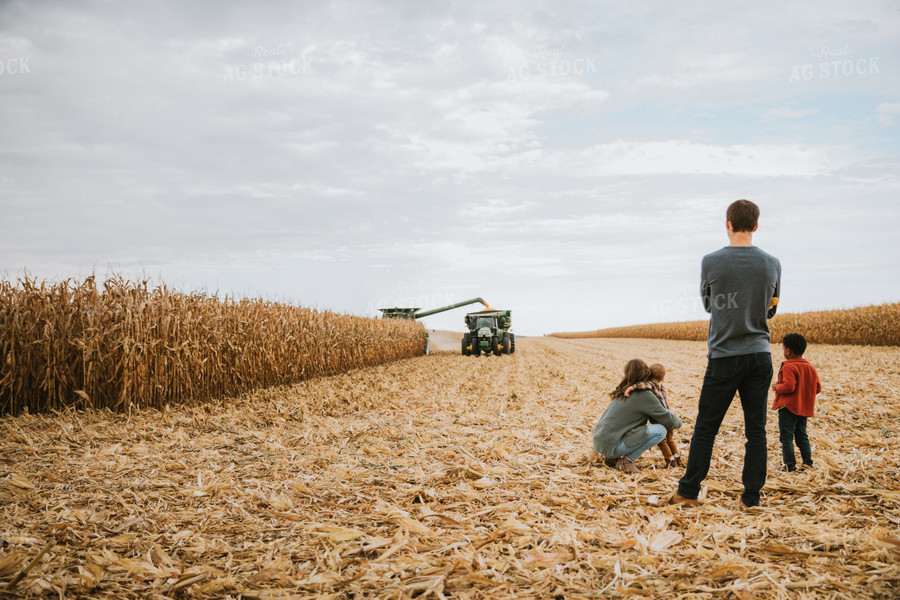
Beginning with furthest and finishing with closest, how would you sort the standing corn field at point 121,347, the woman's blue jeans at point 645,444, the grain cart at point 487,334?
1. the grain cart at point 487,334
2. the standing corn field at point 121,347
3. the woman's blue jeans at point 645,444

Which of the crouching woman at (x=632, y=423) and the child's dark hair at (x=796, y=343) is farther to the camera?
the child's dark hair at (x=796, y=343)

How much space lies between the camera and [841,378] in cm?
1320

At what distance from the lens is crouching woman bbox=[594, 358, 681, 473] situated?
5.77 meters

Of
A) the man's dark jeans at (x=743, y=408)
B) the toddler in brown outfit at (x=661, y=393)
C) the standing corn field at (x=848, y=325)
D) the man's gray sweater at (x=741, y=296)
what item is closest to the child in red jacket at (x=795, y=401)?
the toddler in brown outfit at (x=661, y=393)

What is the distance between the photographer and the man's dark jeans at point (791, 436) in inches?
231

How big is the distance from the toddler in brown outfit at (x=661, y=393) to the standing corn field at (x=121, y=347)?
8.42 metres

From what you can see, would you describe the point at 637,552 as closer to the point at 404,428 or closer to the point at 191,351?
the point at 404,428

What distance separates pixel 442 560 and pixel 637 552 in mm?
1412

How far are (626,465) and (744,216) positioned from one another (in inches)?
117

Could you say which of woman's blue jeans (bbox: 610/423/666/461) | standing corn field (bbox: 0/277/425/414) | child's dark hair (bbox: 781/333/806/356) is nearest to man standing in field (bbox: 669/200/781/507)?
woman's blue jeans (bbox: 610/423/666/461)

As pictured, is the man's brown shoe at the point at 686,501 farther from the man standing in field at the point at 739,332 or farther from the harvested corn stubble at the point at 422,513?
the man standing in field at the point at 739,332

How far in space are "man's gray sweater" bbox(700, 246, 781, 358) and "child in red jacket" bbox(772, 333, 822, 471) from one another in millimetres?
1717

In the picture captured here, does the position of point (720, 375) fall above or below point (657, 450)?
above

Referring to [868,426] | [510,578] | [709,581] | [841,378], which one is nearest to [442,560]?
[510,578]
